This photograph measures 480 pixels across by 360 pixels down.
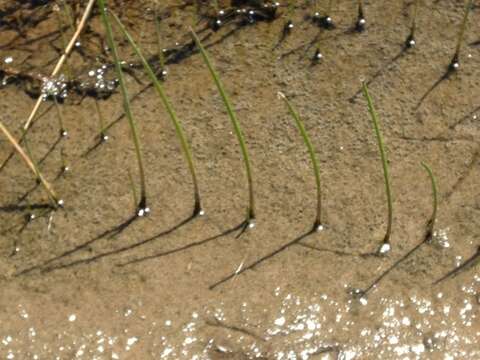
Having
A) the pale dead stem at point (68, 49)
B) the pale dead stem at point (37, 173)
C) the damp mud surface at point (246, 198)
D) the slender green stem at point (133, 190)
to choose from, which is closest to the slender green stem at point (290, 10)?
the damp mud surface at point (246, 198)

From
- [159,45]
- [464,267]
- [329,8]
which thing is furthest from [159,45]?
[464,267]

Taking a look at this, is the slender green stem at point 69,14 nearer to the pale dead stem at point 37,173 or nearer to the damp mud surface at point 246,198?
the damp mud surface at point 246,198

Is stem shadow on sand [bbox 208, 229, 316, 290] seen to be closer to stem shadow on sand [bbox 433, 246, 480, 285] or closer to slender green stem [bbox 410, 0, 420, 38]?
stem shadow on sand [bbox 433, 246, 480, 285]

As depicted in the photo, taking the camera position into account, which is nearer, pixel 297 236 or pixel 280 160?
pixel 297 236

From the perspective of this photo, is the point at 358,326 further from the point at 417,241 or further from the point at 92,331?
the point at 92,331

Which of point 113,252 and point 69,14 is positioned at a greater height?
point 69,14

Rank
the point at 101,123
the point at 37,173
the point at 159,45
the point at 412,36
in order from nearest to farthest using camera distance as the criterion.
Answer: the point at 37,173 → the point at 101,123 → the point at 159,45 → the point at 412,36

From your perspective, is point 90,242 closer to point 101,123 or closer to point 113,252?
point 113,252

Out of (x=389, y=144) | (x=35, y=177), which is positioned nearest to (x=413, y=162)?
(x=389, y=144)
